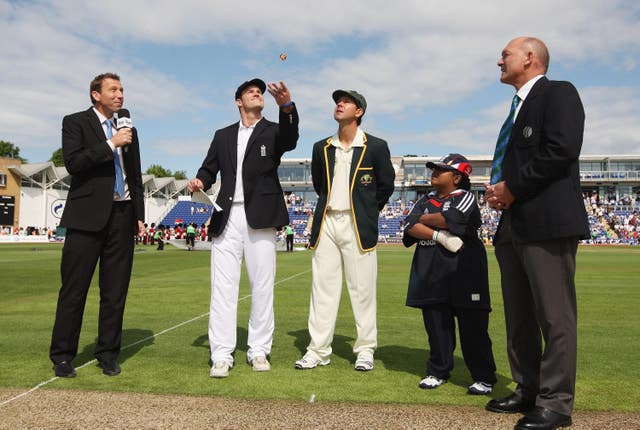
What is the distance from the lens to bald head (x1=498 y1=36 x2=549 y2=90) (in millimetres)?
3562

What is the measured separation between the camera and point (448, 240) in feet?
14.3

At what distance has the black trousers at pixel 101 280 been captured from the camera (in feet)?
14.8

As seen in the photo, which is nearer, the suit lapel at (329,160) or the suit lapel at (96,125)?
the suit lapel at (96,125)

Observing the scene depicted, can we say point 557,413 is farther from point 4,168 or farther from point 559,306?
point 4,168

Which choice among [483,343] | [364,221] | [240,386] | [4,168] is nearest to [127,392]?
[240,386]

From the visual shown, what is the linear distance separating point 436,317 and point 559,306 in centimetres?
121

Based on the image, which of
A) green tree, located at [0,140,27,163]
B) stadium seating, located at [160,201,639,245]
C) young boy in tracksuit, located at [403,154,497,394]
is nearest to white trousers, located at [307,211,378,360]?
young boy in tracksuit, located at [403,154,497,394]

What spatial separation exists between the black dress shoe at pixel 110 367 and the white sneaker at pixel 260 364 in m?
1.10

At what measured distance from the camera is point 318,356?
→ 485 centimetres

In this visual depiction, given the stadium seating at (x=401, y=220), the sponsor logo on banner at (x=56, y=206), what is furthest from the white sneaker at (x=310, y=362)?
the sponsor logo on banner at (x=56, y=206)

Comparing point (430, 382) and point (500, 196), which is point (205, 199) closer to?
point (430, 382)

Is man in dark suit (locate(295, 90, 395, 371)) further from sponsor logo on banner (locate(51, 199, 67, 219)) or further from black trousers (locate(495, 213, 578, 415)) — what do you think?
sponsor logo on banner (locate(51, 199, 67, 219))

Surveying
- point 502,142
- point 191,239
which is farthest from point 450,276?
point 191,239

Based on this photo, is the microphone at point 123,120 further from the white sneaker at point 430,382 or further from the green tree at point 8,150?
the green tree at point 8,150
